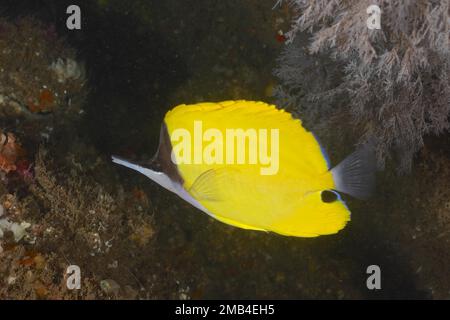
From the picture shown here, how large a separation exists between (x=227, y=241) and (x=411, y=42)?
2143mm

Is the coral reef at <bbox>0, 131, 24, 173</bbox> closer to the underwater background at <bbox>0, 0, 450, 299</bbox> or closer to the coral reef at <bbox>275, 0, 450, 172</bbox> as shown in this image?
the underwater background at <bbox>0, 0, 450, 299</bbox>

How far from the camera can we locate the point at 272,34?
3758mm

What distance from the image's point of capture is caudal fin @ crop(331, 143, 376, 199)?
2119 millimetres

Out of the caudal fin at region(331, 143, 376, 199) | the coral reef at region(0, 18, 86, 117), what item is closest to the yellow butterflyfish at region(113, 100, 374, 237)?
the caudal fin at region(331, 143, 376, 199)

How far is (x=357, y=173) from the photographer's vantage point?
2.15 m

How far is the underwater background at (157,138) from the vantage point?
3.54 metres

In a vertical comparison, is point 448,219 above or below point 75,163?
below

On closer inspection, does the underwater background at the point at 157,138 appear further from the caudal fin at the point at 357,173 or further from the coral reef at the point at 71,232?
the caudal fin at the point at 357,173

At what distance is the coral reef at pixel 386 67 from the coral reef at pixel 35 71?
188 cm

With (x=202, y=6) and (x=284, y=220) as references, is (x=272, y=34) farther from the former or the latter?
(x=284, y=220)

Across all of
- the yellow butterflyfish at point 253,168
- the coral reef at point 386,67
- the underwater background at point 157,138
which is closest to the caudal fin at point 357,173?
the yellow butterflyfish at point 253,168
